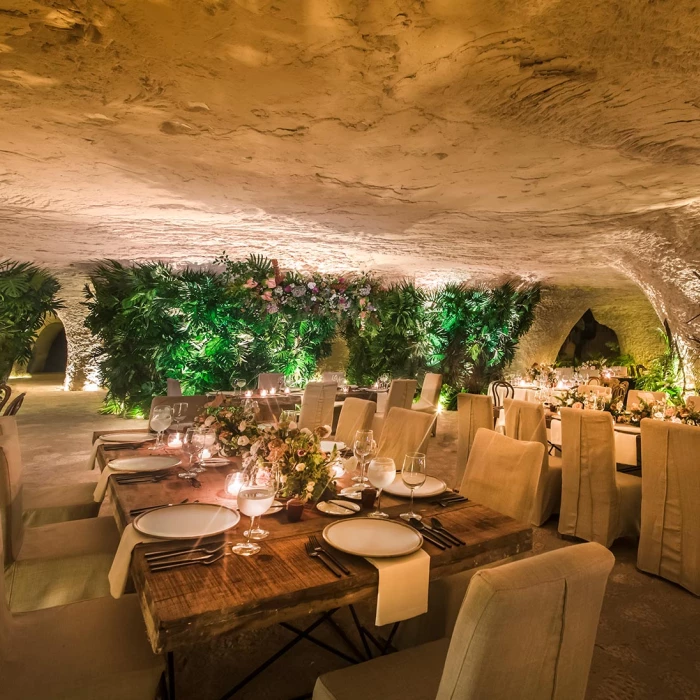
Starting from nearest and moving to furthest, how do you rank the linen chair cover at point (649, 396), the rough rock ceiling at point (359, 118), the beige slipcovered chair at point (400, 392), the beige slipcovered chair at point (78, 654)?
the beige slipcovered chair at point (78, 654), the rough rock ceiling at point (359, 118), the linen chair cover at point (649, 396), the beige slipcovered chair at point (400, 392)

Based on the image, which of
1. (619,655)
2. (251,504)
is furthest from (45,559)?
(619,655)

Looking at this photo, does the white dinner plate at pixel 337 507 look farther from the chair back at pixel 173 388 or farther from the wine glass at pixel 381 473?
the chair back at pixel 173 388

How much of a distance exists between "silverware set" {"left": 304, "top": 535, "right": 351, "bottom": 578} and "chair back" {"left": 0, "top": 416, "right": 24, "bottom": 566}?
46.3 inches

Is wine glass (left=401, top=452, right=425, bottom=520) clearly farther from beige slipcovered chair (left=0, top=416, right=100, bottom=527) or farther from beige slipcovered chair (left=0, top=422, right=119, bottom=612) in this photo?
beige slipcovered chair (left=0, top=416, right=100, bottom=527)

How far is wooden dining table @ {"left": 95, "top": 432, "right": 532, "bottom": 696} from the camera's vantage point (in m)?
1.15

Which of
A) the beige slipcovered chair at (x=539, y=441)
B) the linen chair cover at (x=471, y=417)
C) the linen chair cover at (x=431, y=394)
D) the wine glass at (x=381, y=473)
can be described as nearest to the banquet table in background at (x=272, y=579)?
the wine glass at (x=381, y=473)

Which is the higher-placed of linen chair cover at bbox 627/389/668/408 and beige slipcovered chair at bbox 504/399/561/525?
linen chair cover at bbox 627/389/668/408

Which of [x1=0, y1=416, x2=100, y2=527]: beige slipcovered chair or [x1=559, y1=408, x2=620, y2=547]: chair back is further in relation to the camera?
[x1=559, y1=408, x2=620, y2=547]: chair back

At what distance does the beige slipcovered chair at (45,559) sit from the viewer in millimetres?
2010

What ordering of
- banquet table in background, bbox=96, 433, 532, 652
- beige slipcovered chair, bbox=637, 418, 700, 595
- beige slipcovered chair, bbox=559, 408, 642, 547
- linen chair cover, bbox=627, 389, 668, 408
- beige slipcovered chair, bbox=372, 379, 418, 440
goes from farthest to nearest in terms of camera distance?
beige slipcovered chair, bbox=372, 379, 418, 440
linen chair cover, bbox=627, 389, 668, 408
beige slipcovered chair, bbox=559, 408, 642, 547
beige slipcovered chair, bbox=637, 418, 700, 595
banquet table in background, bbox=96, 433, 532, 652

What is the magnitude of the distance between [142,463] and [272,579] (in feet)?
4.17

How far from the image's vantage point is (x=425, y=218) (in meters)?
4.93

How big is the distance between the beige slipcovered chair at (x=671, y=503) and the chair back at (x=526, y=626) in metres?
2.14

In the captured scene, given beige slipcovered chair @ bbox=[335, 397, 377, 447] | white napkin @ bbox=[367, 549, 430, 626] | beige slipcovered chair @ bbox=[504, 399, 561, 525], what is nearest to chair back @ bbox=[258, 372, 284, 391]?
beige slipcovered chair @ bbox=[335, 397, 377, 447]
